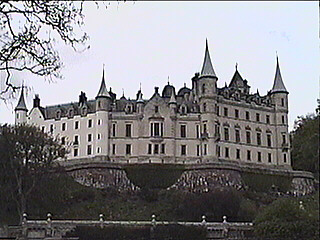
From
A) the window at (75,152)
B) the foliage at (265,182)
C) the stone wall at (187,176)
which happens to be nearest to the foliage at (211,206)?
the stone wall at (187,176)

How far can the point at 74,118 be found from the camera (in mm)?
70625

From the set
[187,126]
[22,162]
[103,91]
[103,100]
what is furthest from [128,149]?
[22,162]

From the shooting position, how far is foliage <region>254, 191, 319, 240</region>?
3020cm

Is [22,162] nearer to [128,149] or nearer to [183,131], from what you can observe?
[128,149]

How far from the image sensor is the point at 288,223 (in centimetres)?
3117

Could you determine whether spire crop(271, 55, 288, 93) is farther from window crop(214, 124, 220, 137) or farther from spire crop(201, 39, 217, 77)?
window crop(214, 124, 220, 137)

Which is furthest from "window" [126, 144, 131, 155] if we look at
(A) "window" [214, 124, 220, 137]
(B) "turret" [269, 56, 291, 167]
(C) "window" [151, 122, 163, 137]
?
(B) "turret" [269, 56, 291, 167]

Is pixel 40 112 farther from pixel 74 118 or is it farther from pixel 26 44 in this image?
pixel 26 44

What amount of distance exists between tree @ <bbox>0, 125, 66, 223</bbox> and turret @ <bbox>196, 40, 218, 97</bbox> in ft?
75.1

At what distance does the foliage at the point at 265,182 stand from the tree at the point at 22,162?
20279 mm

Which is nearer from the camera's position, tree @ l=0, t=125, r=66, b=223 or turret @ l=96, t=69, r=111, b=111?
tree @ l=0, t=125, r=66, b=223

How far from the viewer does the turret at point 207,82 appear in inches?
2574

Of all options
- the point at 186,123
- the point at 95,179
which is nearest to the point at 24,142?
the point at 95,179

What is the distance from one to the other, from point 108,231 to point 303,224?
549 inches
